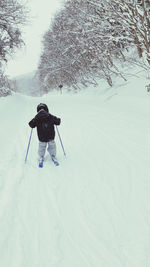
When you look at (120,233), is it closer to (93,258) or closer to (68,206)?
(93,258)

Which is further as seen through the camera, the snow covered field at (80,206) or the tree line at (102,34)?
the tree line at (102,34)

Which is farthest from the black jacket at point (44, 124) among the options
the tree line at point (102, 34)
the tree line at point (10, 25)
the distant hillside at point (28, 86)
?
the distant hillside at point (28, 86)

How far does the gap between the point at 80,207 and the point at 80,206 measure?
2 centimetres

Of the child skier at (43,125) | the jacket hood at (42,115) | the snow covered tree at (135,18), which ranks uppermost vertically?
the snow covered tree at (135,18)

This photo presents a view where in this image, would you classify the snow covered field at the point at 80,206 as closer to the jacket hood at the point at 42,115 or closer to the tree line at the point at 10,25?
the jacket hood at the point at 42,115

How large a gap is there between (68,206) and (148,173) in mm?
1841

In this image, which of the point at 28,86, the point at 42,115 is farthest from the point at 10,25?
the point at 28,86

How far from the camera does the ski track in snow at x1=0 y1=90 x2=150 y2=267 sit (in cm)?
222

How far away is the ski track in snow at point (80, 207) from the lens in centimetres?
222

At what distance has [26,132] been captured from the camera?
871cm

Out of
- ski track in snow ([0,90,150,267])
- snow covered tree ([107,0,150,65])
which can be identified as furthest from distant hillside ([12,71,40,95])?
ski track in snow ([0,90,150,267])

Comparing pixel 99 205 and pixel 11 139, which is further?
pixel 11 139

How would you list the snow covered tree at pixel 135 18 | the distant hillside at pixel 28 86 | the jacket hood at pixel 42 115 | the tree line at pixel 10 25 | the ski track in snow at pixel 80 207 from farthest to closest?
the distant hillside at pixel 28 86 < the tree line at pixel 10 25 < the snow covered tree at pixel 135 18 < the jacket hood at pixel 42 115 < the ski track in snow at pixel 80 207

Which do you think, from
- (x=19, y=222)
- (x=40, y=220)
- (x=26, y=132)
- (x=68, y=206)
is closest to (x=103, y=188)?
(x=68, y=206)
